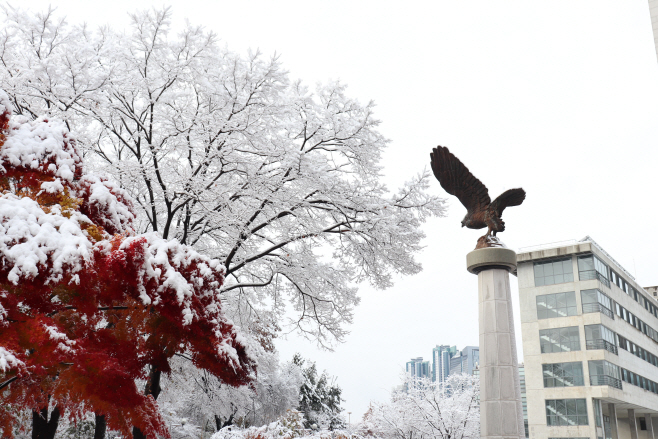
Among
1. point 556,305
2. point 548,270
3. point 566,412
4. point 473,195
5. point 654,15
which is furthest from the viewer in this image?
point 548,270

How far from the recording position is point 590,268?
35.4m

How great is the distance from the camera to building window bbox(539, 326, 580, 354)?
3447 centimetres

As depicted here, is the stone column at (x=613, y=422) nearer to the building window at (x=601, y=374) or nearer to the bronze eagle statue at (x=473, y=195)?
the building window at (x=601, y=374)

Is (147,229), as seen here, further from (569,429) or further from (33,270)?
(569,429)

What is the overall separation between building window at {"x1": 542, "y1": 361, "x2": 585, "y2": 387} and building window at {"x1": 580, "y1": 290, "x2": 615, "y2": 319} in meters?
3.80

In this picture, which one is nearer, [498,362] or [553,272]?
[498,362]

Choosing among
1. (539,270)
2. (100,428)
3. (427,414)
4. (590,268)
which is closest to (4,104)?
(100,428)

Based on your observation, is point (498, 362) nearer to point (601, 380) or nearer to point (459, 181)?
point (459, 181)

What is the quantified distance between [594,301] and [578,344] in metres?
3.15

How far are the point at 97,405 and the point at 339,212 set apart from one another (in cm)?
789

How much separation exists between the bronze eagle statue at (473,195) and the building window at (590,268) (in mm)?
28948

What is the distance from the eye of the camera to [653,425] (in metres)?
45.4

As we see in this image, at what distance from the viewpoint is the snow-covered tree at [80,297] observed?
550cm

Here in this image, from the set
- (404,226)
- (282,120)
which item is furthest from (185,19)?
(404,226)
